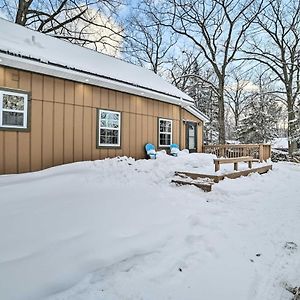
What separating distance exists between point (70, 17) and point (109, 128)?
12.3m

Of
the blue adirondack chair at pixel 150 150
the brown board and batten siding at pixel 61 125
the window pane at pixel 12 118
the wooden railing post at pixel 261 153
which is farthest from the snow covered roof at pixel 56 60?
the wooden railing post at pixel 261 153

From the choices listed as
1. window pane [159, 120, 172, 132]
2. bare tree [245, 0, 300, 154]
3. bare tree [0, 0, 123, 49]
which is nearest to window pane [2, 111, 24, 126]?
window pane [159, 120, 172, 132]

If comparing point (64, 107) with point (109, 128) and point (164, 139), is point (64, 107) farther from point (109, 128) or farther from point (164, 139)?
point (164, 139)

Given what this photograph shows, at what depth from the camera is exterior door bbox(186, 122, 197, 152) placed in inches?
519

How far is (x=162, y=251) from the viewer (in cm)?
315

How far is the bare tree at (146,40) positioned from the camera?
21375 millimetres

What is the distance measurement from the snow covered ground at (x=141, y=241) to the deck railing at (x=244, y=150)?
5.35 metres

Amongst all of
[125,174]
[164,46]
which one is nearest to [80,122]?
[125,174]

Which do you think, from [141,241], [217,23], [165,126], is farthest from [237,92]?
[141,241]

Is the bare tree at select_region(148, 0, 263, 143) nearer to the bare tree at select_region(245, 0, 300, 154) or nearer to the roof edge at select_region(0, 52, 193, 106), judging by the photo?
the bare tree at select_region(245, 0, 300, 154)

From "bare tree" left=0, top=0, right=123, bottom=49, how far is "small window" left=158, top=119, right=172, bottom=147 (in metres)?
9.76

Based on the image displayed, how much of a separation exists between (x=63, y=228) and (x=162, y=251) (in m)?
1.42

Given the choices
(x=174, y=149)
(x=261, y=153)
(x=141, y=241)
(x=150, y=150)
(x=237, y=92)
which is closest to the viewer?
(x=141, y=241)

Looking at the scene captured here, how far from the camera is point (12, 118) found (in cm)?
677
